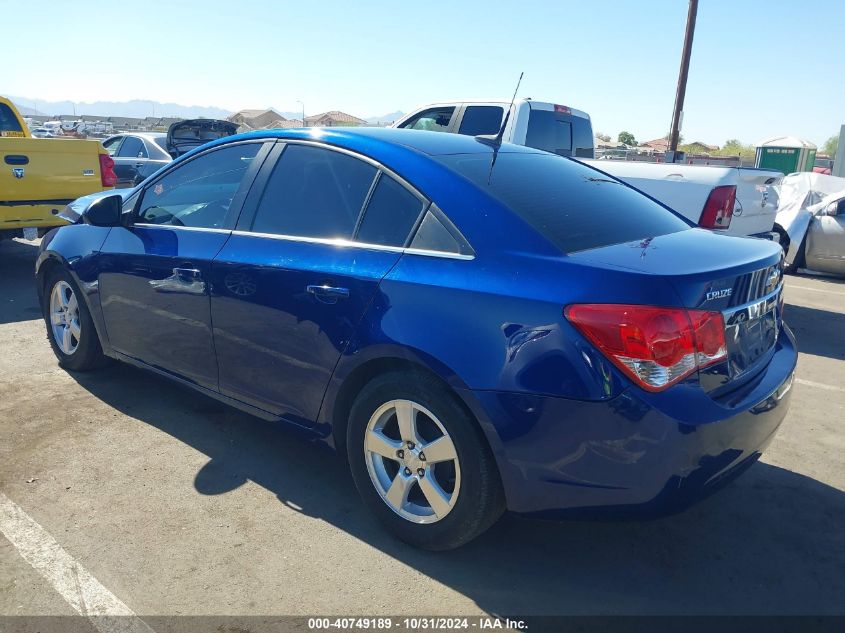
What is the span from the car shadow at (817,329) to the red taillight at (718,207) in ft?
4.39

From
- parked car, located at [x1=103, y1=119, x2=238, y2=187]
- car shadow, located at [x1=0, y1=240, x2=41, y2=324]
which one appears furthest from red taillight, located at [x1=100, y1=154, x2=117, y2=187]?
parked car, located at [x1=103, y1=119, x2=238, y2=187]

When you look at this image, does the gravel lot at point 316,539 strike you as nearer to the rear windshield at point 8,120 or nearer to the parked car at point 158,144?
the rear windshield at point 8,120

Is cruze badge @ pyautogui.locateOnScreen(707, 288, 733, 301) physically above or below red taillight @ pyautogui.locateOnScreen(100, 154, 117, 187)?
above

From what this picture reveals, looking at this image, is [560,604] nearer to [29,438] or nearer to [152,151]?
[29,438]

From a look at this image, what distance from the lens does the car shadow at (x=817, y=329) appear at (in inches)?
245

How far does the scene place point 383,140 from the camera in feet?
10.7

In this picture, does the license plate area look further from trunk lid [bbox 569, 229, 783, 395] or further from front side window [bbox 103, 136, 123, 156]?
front side window [bbox 103, 136, 123, 156]

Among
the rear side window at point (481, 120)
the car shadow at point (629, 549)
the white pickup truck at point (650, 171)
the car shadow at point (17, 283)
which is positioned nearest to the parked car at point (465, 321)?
the car shadow at point (629, 549)

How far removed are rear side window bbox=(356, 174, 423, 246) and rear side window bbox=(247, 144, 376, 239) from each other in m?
0.08

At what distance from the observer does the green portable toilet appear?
1034 inches

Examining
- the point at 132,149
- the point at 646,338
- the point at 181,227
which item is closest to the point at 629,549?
the point at 646,338

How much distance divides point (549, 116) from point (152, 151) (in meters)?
7.81

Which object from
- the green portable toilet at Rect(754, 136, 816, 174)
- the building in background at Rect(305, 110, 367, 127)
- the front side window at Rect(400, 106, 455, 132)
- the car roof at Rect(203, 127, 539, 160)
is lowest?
the green portable toilet at Rect(754, 136, 816, 174)

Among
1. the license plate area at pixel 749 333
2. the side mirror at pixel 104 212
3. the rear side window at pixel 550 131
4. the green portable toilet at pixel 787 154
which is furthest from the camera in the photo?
the green portable toilet at pixel 787 154
